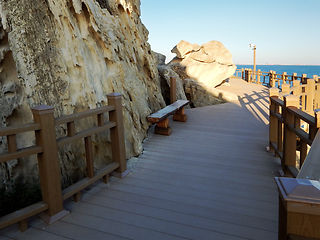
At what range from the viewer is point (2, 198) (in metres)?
3.27

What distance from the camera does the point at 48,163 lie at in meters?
2.79

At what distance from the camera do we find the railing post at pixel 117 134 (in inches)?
149

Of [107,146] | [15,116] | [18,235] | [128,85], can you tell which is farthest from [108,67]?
[18,235]

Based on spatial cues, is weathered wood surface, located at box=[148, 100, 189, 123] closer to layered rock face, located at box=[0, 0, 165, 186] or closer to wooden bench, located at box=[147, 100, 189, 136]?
wooden bench, located at box=[147, 100, 189, 136]

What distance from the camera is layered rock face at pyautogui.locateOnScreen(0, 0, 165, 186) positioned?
3799 mm

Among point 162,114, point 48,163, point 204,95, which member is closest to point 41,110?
point 48,163

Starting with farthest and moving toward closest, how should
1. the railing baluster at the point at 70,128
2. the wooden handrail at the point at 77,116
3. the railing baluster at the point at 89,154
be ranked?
1. the railing baluster at the point at 89,154
2. the railing baluster at the point at 70,128
3. the wooden handrail at the point at 77,116

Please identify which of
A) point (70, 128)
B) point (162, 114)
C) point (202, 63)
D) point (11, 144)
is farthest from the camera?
point (202, 63)

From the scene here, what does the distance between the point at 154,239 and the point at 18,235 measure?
1403 mm

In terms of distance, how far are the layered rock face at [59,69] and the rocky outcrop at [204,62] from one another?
9.74 meters

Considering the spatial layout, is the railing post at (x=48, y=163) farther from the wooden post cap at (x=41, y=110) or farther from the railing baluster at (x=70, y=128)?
the railing baluster at (x=70, y=128)

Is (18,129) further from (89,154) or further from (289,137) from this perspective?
(289,137)

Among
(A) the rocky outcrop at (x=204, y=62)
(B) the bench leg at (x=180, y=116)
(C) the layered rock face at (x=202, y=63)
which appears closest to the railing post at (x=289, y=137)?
(B) the bench leg at (x=180, y=116)

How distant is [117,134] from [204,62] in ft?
40.9
